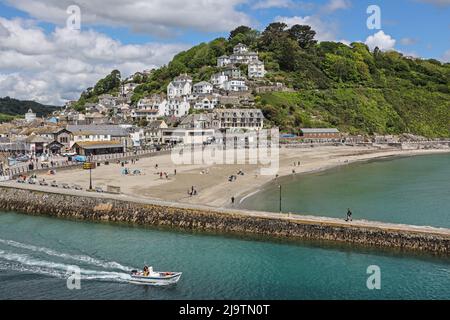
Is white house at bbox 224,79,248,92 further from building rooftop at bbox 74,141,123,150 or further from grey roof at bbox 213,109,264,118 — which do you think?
building rooftop at bbox 74,141,123,150

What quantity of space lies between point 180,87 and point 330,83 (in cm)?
4168

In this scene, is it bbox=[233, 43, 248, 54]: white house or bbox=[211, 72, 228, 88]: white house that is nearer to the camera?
bbox=[211, 72, 228, 88]: white house

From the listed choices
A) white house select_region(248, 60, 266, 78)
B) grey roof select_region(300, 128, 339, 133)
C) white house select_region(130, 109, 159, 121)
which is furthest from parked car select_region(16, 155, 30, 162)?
white house select_region(248, 60, 266, 78)

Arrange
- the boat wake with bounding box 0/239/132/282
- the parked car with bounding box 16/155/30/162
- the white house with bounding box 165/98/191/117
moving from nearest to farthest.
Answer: the boat wake with bounding box 0/239/132/282
the parked car with bounding box 16/155/30/162
the white house with bounding box 165/98/191/117

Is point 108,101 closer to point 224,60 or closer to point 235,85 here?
point 224,60

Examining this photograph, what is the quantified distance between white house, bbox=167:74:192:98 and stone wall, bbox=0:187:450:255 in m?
68.1

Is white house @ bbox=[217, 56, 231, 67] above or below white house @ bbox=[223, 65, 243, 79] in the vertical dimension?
above

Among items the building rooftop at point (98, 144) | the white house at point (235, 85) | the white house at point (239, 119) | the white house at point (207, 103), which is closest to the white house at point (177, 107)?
the white house at point (207, 103)

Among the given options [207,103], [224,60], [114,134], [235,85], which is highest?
[224,60]

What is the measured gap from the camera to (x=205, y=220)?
28047 millimetres

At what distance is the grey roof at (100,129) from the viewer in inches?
2584

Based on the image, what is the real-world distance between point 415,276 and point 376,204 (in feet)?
50.5

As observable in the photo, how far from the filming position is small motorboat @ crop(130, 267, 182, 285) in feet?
62.8

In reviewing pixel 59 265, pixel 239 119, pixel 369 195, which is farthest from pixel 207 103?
pixel 59 265
